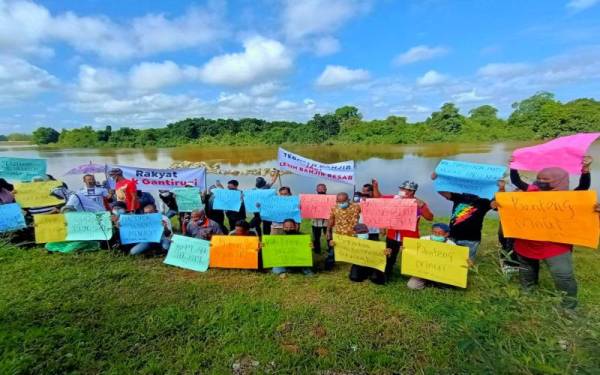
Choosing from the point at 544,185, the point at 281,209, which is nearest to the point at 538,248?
the point at 544,185

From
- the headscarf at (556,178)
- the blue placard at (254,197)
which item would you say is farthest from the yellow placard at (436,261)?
the blue placard at (254,197)

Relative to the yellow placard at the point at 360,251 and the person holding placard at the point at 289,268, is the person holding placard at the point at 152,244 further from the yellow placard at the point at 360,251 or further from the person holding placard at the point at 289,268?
the yellow placard at the point at 360,251

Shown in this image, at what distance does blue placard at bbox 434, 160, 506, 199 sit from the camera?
5219 millimetres

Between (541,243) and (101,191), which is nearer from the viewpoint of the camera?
(541,243)

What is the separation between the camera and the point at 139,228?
21.1 feet

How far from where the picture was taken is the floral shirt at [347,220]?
5742 millimetres

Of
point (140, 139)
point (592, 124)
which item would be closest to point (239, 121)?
point (140, 139)

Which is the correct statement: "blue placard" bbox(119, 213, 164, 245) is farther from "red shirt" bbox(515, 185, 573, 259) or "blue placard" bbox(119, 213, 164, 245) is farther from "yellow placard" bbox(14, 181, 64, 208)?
"red shirt" bbox(515, 185, 573, 259)

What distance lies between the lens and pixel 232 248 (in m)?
5.78

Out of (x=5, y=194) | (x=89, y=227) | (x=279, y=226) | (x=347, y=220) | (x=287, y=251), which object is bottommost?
(x=287, y=251)

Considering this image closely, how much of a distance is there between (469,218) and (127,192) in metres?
A: 6.64

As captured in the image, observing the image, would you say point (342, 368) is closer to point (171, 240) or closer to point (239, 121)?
point (171, 240)

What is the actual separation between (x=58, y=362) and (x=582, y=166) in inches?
254

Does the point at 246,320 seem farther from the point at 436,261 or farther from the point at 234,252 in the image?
the point at 436,261
